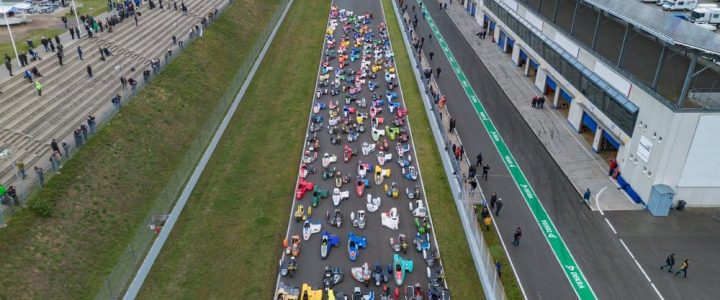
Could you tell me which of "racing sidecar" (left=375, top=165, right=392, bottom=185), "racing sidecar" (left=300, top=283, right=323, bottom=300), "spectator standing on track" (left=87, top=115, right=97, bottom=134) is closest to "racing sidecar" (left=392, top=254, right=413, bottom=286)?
"racing sidecar" (left=300, top=283, right=323, bottom=300)

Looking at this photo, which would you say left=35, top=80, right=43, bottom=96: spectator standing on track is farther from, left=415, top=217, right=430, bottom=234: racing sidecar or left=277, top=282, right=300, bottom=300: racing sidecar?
left=415, top=217, right=430, bottom=234: racing sidecar

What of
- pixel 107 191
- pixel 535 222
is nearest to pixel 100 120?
pixel 107 191

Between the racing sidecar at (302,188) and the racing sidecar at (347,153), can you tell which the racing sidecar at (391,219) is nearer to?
the racing sidecar at (302,188)

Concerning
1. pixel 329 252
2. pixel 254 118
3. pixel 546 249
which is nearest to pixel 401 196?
pixel 329 252

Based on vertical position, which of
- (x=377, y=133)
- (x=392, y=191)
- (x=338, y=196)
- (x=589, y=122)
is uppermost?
(x=589, y=122)

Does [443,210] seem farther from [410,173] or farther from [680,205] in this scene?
[680,205]

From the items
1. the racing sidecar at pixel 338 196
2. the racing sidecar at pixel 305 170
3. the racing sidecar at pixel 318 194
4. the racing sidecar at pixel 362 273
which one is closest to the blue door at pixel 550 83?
the racing sidecar at pixel 338 196
